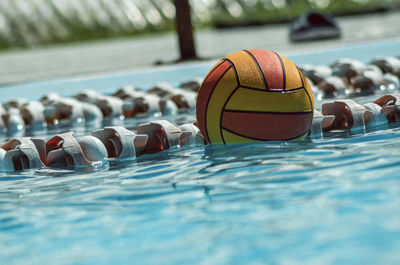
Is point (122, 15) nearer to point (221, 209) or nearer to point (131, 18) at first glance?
point (131, 18)

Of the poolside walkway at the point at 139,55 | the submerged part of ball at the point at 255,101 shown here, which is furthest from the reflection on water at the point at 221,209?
the poolside walkway at the point at 139,55

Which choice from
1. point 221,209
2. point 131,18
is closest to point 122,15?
point 131,18

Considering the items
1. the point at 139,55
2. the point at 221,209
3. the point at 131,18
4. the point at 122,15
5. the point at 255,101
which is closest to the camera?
the point at 221,209

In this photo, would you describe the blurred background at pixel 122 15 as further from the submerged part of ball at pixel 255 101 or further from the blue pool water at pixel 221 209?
the blue pool water at pixel 221 209

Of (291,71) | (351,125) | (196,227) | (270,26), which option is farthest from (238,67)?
(270,26)

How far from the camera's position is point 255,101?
4.19m

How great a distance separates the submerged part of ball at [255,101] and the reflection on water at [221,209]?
A: 117 mm

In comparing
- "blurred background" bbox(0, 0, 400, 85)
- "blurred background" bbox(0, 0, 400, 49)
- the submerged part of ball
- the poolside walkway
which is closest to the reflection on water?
the submerged part of ball

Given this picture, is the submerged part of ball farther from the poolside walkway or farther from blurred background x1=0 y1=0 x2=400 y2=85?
blurred background x1=0 y1=0 x2=400 y2=85

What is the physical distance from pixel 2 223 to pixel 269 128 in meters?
1.82

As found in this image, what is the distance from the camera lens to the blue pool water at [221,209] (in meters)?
2.54

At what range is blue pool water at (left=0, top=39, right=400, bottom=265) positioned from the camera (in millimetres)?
2541

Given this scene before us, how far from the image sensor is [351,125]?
4984mm

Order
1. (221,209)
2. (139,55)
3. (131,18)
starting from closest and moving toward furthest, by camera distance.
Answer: (221,209)
(139,55)
(131,18)
